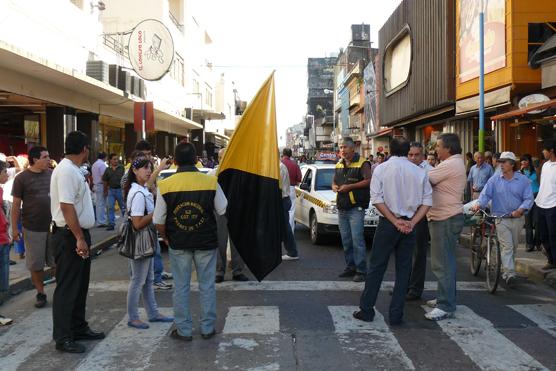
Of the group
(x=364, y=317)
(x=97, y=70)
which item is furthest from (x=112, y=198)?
(x=364, y=317)

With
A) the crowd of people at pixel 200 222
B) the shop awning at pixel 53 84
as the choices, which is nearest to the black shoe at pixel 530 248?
the crowd of people at pixel 200 222

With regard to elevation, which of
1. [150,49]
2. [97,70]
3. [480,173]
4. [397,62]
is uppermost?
[397,62]

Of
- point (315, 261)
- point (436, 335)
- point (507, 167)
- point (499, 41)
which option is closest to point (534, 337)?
point (436, 335)

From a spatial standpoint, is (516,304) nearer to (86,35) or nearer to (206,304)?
(206,304)

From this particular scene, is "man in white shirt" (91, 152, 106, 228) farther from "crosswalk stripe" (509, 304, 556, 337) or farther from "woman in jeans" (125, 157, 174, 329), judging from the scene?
"crosswalk stripe" (509, 304, 556, 337)

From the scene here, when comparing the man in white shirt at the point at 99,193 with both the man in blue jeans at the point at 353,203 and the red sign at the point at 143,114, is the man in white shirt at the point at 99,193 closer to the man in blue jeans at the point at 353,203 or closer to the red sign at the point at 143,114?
the red sign at the point at 143,114

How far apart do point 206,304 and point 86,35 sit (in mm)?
14283

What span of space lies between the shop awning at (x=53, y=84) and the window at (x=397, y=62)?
11820 mm

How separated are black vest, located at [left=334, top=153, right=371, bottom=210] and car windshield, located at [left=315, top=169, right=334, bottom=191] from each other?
3632mm

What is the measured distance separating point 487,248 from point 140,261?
473 cm

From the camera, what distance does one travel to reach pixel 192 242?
17.2 feet

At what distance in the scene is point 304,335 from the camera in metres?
5.42

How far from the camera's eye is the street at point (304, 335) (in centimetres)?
475

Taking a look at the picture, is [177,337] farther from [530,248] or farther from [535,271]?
[530,248]
